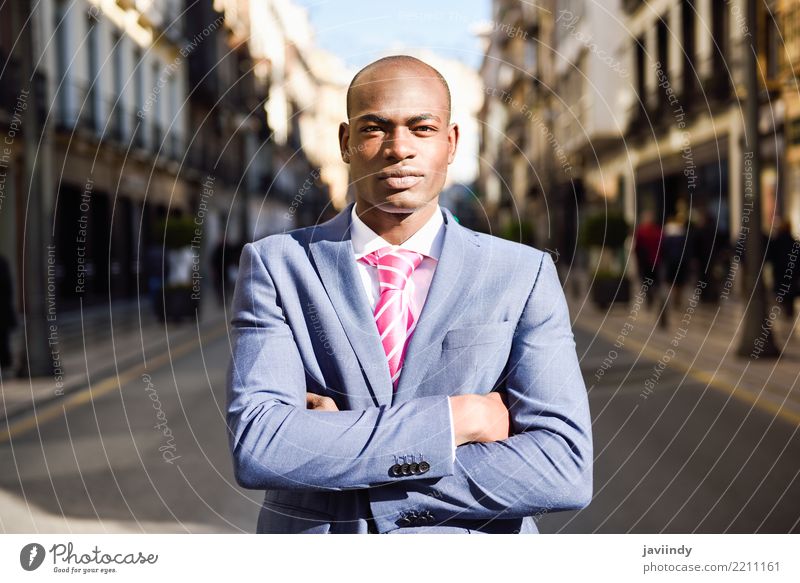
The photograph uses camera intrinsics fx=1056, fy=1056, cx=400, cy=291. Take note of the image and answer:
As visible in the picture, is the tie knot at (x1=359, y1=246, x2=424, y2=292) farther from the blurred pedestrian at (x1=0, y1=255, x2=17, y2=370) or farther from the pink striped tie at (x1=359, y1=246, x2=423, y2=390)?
the blurred pedestrian at (x1=0, y1=255, x2=17, y2=370)

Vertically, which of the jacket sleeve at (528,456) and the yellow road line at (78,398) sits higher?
the jacket sleeve at (528,456)

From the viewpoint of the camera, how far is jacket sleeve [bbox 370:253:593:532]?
2172mm

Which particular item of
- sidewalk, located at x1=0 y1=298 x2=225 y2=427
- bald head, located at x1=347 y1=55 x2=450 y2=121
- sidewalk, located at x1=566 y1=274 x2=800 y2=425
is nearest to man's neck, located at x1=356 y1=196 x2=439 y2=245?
bald head, located at x1=347 y1=55 x2=450 y2=121

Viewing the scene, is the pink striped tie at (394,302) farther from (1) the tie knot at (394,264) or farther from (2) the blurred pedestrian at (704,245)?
(2) the blurred pedestrian at (704,245)

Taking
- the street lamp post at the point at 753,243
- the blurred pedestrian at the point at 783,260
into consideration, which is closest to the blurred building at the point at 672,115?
the blurred pedestrian at the point at 783,260

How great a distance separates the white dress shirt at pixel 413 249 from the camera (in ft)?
7.59

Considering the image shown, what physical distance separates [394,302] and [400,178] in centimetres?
27

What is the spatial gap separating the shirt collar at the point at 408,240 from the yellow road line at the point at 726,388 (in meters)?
5.84

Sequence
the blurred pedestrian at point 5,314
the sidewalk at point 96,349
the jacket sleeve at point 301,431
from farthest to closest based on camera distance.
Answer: the blurred pedestrian at point 5,314 → the sidewalk at point 96,349 → the jacket sleeve at point 301,431

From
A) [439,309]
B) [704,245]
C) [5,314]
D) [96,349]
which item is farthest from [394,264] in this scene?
[704,245]

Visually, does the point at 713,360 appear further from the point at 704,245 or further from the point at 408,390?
the point at 408,390

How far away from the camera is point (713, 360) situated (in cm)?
1130
